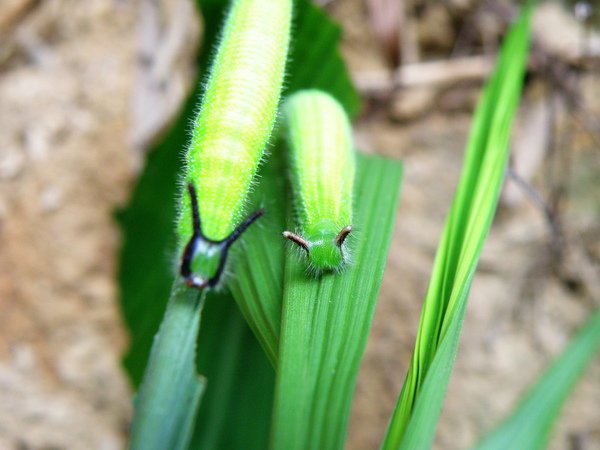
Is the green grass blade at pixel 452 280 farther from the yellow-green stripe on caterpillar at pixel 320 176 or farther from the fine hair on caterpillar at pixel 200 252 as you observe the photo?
the fine hair on caterpillar at pixel 200 252

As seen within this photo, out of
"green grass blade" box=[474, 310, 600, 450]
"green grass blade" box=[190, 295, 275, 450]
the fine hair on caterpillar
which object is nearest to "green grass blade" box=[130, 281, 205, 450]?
the fine hair on caterpillar

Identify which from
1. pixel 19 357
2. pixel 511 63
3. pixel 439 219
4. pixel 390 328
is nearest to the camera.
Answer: pixel 511 63

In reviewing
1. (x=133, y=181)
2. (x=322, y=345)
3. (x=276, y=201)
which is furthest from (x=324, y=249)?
(x=133, y=181)

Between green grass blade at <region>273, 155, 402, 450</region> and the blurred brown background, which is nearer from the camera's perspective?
green grass blade at <region>273, 155, 402, 450</region>

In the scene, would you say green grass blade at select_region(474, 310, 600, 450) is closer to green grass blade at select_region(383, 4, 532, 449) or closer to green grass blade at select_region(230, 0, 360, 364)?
green grass blade at select_region(383, 4, 532, 449)

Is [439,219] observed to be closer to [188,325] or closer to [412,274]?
[412,274]

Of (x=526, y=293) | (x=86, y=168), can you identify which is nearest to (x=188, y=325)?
(x=86, y=168)

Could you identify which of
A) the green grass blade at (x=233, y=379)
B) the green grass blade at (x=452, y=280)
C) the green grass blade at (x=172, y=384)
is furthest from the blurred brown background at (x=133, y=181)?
the green grass blade at (x=172, y=384)
